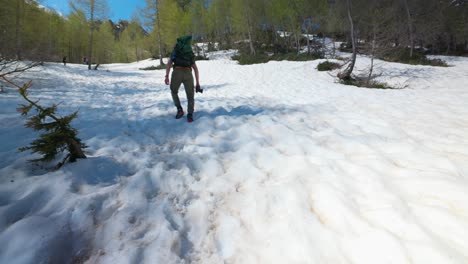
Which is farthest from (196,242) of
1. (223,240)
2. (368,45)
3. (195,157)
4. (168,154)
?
(368,45)

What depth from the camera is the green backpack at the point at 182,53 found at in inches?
149

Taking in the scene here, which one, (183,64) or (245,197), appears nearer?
(245,197)

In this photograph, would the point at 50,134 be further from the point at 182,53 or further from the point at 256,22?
the point at 256,22

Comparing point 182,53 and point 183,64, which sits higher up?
point 182,53

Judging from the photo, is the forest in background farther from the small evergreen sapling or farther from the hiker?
the small evergreen sapling

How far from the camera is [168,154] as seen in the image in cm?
270

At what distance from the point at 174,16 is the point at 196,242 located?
29847 mm

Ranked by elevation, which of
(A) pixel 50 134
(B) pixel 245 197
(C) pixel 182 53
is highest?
(C) pixel 182 53

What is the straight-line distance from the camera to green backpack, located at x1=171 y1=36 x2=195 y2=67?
3777 mm

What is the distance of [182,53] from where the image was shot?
150 inches

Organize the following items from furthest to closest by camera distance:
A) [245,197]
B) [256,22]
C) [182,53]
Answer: [256,22] → [182,53] → [245,197]

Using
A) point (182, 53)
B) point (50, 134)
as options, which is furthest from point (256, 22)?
point (50, 134)

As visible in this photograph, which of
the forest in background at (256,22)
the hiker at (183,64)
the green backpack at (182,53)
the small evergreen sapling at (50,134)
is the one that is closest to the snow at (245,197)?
the small evergreen sapling at (50,134)

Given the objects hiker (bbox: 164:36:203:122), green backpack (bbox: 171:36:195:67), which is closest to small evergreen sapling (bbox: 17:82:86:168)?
hiker (bbox: 164:36:203:122)
